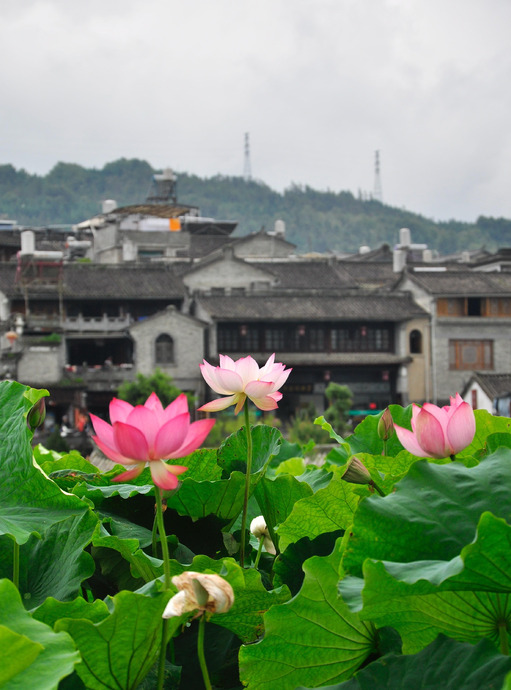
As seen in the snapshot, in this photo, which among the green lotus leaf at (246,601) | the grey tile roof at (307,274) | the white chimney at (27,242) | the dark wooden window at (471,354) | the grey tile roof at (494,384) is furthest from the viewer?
the grey tile roof at (307,274)

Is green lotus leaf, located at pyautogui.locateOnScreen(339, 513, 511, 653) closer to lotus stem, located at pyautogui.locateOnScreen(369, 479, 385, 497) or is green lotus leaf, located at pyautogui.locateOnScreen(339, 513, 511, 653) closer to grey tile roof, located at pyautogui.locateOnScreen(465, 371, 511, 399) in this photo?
lotus stem, located at pyautogui.locateOnScreen(369, 479, 385, 497)

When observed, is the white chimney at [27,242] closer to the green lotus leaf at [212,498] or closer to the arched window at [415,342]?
the arched window at [415,342]

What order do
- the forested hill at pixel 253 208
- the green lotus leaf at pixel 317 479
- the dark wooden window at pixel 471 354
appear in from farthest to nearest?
1. the forested hill at pixel 253 208
2. the dark wooden window at pixel 471 354
3. the green lotus leaf at pixel 317 479

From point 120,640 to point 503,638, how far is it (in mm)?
449

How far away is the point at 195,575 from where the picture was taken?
0.92m

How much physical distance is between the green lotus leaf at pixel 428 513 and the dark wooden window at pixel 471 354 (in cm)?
3098

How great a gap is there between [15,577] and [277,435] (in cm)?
60

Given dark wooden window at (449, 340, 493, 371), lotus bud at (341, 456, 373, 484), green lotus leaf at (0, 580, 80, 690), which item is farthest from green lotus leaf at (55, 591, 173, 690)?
dark wooden window at (449, 340, 493, 371)

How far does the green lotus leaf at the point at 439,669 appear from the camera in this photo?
91 centimetres

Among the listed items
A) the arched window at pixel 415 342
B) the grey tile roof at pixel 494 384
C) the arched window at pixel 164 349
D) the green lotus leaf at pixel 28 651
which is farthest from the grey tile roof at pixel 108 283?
the green lotus leaf at pixel 28 651

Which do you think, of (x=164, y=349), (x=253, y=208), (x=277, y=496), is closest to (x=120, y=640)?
(x=277, y=496)

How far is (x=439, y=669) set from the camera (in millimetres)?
945

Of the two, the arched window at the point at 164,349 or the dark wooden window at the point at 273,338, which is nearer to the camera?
the arched window at the point at 164,349

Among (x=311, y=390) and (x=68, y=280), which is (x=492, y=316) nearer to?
(x=311, y=390)
